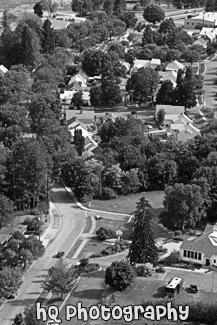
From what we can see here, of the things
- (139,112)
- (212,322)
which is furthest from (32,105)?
(212,322)

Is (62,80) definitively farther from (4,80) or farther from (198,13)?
(198,13)

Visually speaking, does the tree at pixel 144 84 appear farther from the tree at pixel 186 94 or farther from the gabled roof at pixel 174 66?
the gabled roof at pixel 174 66

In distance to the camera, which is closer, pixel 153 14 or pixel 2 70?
pixel 2 70

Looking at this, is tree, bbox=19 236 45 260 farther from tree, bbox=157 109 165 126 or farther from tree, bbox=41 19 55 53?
tree, bbox=41 19 55 53

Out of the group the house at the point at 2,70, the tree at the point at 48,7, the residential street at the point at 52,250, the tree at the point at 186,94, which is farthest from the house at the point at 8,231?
the tree at the point at 48,7

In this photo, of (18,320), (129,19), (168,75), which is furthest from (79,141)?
(129,19)

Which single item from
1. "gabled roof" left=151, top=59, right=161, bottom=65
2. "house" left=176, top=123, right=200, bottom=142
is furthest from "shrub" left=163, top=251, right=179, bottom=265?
"gabled roof" left=151, top=59, right=161, bottom=65

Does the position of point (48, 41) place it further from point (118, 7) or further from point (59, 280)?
point (59, 280)

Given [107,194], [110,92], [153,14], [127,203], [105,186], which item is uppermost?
[153,14]
